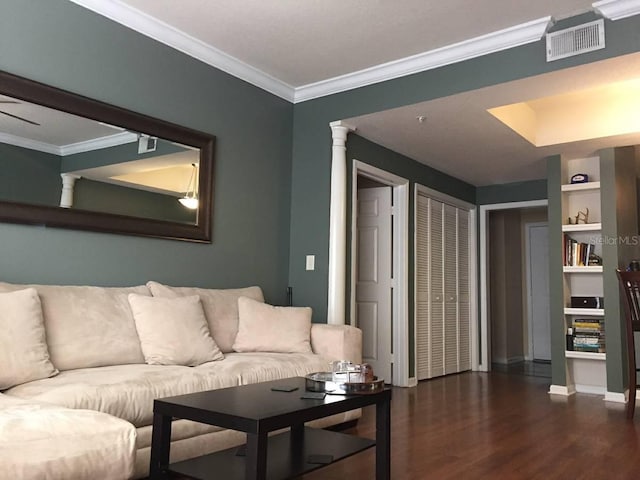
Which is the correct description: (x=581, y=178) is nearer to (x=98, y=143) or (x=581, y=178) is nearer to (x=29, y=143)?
(x=98, y=143)

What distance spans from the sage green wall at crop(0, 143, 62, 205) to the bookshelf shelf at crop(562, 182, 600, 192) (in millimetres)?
4343

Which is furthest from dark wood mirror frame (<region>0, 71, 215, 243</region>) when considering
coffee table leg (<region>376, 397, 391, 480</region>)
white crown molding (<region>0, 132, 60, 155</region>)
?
coffee table leg (<region>376, 397, 391, 480</region>)

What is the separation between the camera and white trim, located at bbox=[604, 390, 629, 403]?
4.54m

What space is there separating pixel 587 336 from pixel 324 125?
3.02 metres

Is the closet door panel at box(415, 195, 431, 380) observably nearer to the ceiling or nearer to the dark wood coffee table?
the ceiling

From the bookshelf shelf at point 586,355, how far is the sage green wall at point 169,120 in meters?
2.67

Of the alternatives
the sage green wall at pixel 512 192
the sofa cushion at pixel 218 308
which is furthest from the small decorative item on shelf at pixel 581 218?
the sofa cushion at pixel 218 308

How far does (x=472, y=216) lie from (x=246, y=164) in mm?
3526

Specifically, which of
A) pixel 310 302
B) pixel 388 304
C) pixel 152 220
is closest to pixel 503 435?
pixel 310 302

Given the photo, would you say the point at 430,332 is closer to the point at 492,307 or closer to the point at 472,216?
the point at 472,216

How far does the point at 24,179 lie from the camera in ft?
9.37

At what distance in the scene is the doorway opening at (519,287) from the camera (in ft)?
25.0

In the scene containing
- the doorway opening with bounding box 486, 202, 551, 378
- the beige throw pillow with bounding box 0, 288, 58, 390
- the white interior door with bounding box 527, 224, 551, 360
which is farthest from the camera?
the white interior door with bounding box 527, 224, 551, 360

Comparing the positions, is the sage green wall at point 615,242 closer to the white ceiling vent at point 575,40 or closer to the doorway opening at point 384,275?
the doorway opening at point 384,275
